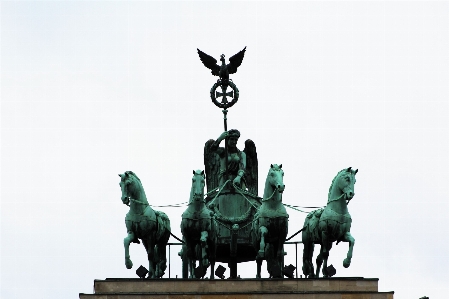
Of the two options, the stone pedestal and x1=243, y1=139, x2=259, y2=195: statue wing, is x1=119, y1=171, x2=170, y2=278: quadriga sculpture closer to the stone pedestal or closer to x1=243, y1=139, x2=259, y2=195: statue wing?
the stone pedestal

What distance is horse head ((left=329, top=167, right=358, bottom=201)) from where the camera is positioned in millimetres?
63188

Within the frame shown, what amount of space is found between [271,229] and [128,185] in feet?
10.1

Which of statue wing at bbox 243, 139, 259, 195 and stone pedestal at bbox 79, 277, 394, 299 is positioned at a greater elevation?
statue wing at bbox 243, 139, 259, 195

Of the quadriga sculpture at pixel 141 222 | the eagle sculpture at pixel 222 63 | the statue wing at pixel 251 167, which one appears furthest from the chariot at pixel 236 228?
the eagle sculpture at pixel 222 63

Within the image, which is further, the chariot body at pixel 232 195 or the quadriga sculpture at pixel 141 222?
the chariot body at pixel 232 195

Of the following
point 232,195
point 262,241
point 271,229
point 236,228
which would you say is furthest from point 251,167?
point 262,241

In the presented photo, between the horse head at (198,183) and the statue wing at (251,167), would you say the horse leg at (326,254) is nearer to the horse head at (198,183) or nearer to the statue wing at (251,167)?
the horse head at (198,183)

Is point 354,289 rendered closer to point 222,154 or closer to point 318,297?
point 318,297

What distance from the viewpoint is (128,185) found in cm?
6322

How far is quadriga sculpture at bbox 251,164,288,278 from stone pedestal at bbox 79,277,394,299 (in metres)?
0.76

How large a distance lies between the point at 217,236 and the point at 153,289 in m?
3.20

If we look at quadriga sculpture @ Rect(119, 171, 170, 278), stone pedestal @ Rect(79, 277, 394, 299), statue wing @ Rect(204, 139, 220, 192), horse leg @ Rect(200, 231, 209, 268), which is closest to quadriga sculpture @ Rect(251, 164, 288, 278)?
stone pedestal @ Rect(79, 277, 394, 299)

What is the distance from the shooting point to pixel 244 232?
6612cm

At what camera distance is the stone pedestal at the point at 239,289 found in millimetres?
62875
